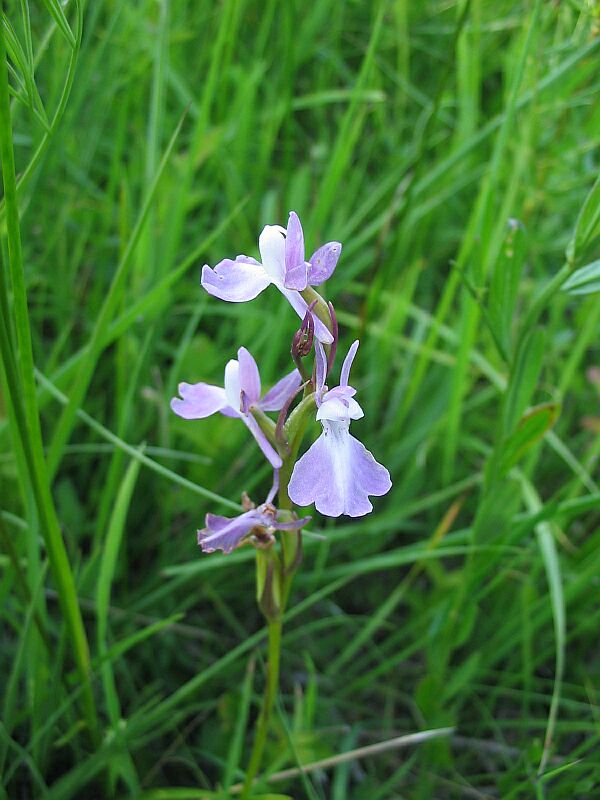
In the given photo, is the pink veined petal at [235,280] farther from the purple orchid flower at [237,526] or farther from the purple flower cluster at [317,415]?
the purple orchid flower at [237,526]

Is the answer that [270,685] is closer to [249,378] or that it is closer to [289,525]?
[289,525]

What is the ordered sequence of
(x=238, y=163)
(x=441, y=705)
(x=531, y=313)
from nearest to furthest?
(x=531, y=313), (x=441, y=705), (x=238, y=163)

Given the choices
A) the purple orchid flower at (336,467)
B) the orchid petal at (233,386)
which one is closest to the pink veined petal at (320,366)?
the purple orchid flower at (336,467)

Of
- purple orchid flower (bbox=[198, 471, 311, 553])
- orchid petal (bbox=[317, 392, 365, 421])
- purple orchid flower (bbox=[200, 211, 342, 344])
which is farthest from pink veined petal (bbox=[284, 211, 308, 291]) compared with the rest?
purple orchid flower (bbox=[198, 471, 311, 553])

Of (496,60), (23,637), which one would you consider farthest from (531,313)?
(496,60)

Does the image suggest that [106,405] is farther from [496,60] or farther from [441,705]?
[496,60]

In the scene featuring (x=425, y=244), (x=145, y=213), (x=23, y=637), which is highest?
(x=425, y=244)

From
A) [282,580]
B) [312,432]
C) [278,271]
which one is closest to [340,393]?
[278,271]
